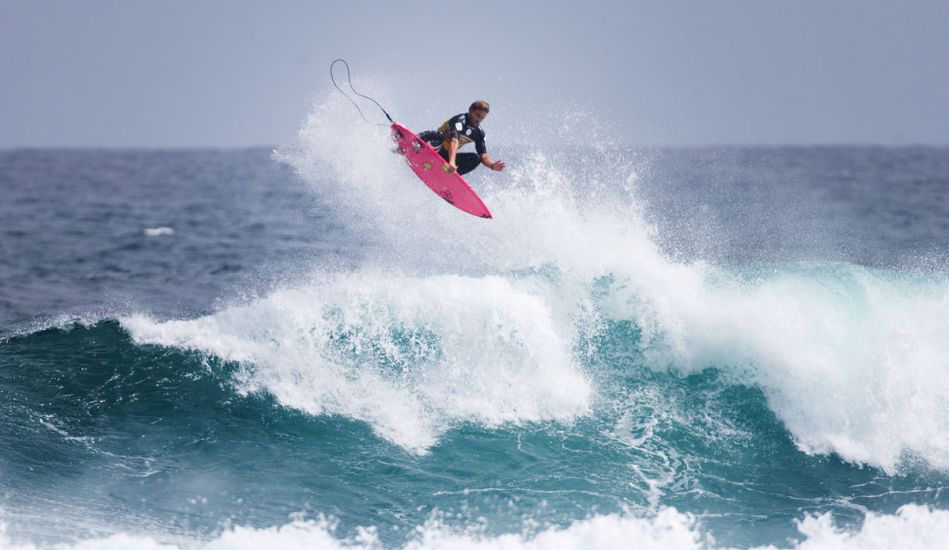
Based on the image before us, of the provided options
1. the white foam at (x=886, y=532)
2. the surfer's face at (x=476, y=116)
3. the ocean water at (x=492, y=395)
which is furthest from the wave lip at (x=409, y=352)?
the white foam at (x=886, y=532)

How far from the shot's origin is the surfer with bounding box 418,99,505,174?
11.3 meters

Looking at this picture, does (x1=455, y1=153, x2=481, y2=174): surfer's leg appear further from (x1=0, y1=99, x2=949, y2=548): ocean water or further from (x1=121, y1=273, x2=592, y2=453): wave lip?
(x1=121, y1=273, x2=592, y2=453): wave lip

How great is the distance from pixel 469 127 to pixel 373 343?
126 inches

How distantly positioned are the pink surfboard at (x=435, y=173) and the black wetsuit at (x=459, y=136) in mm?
233

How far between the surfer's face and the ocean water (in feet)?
6.24

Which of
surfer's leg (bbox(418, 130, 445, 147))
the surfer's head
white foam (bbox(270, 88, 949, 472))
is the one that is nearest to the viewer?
white foam (bbox(270, 88, 949, 472))

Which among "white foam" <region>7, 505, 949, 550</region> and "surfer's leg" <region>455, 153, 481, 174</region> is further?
"surfer's leg" <region>455, 153, 481, 174</region>

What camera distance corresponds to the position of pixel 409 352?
431 inches

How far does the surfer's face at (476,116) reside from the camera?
11.3 meters

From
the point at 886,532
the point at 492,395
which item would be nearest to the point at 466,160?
the point at 492,395

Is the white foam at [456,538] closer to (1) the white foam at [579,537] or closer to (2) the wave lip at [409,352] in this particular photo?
(1) the white foam at [579,537]

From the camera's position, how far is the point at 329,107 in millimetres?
13539

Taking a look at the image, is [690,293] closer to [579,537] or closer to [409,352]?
[409,352]

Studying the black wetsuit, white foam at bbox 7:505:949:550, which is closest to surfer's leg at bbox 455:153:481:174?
the black wetsuit
